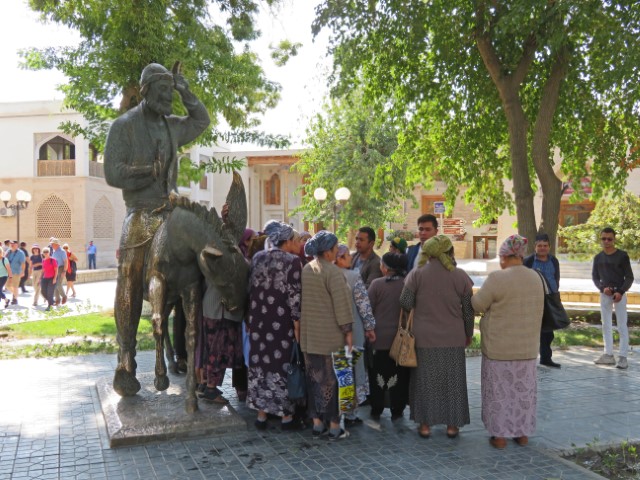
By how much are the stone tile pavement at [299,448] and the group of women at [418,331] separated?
237 mm

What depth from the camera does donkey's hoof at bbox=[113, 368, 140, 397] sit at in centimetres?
516

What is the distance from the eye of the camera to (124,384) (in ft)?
16.9

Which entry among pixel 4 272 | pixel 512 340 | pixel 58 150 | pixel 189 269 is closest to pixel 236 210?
pixel 189 269

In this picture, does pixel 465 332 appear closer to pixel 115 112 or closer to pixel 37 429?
pixel 37 429

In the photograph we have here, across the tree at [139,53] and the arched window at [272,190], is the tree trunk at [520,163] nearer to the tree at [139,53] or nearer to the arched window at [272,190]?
the tree at [139,53]

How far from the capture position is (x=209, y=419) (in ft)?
15.8

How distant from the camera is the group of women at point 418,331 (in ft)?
15.1

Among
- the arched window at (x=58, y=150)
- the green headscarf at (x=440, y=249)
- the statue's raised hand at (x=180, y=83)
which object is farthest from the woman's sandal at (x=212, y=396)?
the arched window at (x=58, y=150)

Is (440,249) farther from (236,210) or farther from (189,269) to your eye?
(189,269)

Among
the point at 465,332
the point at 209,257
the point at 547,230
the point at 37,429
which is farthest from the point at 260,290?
the point at 547,230

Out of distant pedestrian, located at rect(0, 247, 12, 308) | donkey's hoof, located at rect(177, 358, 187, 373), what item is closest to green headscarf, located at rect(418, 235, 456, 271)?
donkey's hoof, located at rect(177, 358, 187, 373)

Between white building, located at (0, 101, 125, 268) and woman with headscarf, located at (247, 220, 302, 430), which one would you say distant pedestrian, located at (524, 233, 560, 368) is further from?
white building, located at (0, 101, 125, 268)

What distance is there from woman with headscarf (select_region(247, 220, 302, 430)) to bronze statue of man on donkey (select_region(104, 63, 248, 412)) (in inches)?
8.0

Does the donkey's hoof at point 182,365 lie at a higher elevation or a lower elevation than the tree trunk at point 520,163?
lower
